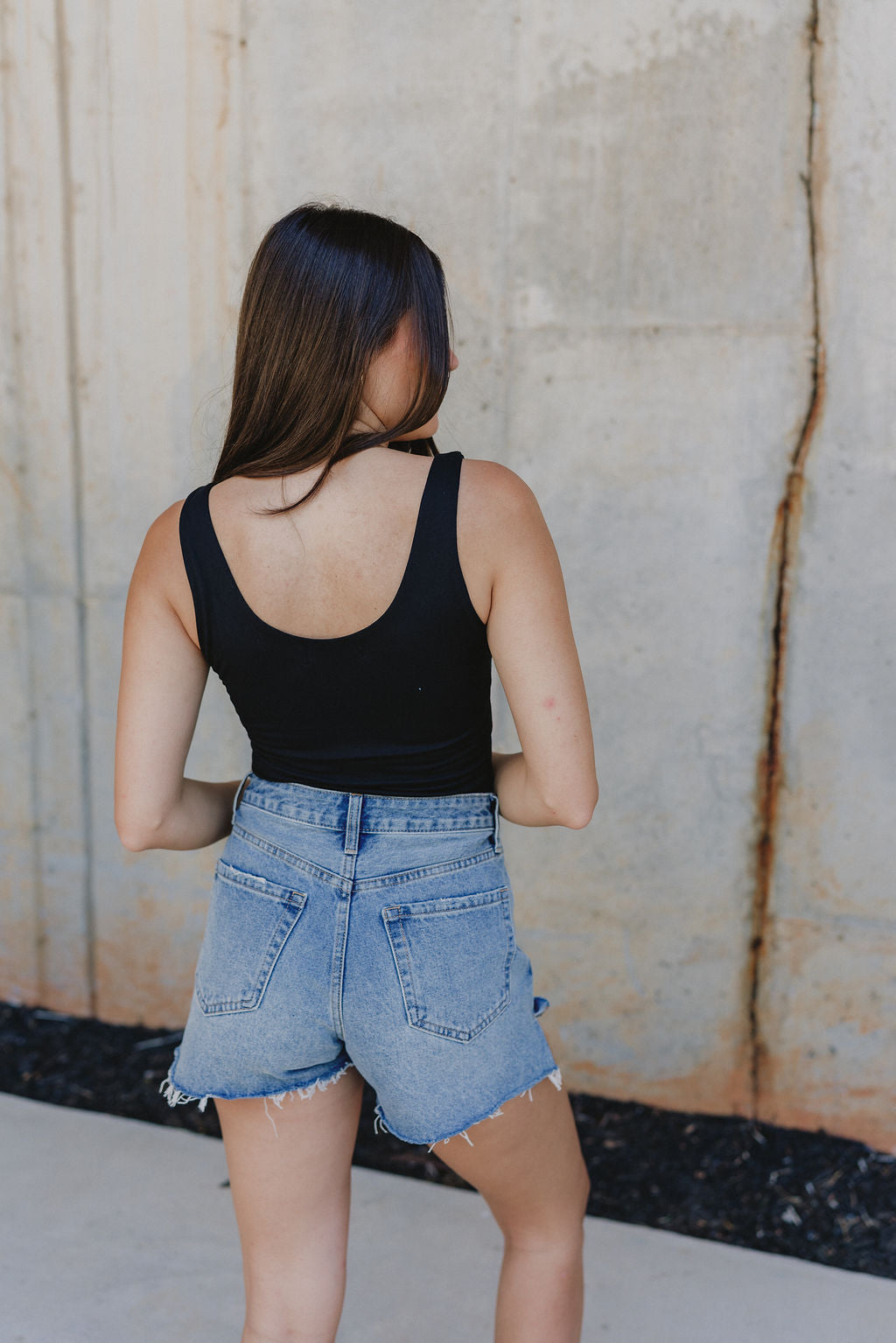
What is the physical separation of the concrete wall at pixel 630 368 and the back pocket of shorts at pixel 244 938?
1587 millimetres

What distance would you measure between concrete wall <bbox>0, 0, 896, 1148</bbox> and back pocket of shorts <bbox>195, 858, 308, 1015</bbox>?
159 cm

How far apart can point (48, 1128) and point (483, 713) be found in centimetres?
209

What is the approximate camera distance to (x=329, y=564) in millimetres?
1213

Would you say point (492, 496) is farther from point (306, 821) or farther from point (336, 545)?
point (306, 821)

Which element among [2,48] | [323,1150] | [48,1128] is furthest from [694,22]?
[48,1128]

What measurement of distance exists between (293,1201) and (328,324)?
1.05 meters

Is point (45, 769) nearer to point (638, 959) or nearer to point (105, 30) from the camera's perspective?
point (638, 959)

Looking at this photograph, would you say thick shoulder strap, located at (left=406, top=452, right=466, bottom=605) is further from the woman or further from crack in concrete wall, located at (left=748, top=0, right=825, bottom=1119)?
crack in concrete wall, located at (left=748, top=0, right=825, bottom=1119)

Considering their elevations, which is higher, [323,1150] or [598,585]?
[598,585]

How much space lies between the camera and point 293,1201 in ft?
4.54

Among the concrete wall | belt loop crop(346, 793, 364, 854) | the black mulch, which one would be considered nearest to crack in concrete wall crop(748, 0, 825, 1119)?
the concrete wall

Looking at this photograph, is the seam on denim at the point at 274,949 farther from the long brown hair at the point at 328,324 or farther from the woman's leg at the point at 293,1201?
the long brown hair at the point at 328,324

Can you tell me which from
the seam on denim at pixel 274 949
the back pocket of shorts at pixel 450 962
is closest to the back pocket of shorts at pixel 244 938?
the seam on denim at pixel 274 949

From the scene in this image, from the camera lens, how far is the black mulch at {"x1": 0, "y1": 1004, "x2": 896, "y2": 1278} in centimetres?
245
